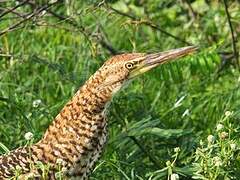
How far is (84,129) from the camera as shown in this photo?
166 inches

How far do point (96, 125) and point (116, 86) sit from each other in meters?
0.17

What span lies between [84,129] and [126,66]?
0.30 meters

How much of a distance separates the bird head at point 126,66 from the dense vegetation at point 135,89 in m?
0.34

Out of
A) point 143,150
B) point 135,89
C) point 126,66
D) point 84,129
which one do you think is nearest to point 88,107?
point 84,129

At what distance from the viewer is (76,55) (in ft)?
20.3

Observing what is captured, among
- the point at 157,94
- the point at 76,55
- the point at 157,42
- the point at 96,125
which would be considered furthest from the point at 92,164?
the point at 157,42

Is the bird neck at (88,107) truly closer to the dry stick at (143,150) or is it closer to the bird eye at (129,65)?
the bird eye at (129,65)

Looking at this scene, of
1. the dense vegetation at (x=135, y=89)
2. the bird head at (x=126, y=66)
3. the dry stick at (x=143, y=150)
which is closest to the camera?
the bird head at (x=126, y=66)

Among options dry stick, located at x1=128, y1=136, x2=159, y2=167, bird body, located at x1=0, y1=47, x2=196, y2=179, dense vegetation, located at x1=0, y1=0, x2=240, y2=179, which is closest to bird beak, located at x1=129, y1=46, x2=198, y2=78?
bird body, located at x1=0, y1=47, x2=196, y2=179

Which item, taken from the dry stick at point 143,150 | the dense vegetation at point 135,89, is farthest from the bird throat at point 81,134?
the dry stick at point 143,150

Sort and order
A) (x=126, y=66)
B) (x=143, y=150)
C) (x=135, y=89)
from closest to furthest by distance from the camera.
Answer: (x=126, y=66), (x=143, y=150), (x=135, y=89)

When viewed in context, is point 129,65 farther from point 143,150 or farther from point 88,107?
point 143,150

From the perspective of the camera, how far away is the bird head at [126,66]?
413 centimetres

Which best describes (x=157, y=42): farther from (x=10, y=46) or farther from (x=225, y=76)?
(x=10, y=46)
